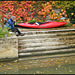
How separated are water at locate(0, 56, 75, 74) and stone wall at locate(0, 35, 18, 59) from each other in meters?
0.42

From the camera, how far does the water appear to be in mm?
6023

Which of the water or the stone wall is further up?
the stone wall

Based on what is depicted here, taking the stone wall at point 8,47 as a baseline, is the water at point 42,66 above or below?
below

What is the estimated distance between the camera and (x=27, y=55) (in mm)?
8109

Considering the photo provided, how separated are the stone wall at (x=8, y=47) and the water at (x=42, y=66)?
420mm

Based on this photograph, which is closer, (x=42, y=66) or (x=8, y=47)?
(x=42, y=66)

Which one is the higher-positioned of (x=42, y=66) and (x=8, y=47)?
(x=8, y=47)

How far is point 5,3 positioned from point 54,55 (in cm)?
745

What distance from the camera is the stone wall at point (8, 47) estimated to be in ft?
24.7

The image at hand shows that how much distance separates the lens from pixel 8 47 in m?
7.58

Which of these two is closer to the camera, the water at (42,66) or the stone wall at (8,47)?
the water at (42,66)

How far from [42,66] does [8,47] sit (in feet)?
6.66

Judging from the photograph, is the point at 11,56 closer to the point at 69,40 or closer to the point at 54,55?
the point at 54,55

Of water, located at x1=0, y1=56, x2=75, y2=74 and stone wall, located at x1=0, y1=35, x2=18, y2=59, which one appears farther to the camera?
stone wall, located at x1=0, y1=35, x2=18, y2=59
